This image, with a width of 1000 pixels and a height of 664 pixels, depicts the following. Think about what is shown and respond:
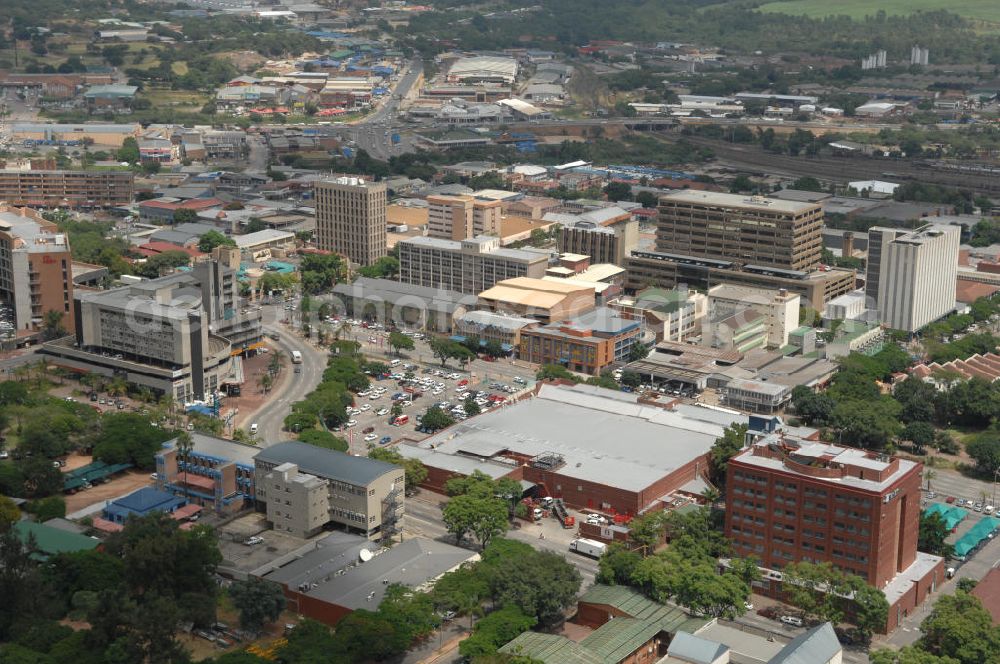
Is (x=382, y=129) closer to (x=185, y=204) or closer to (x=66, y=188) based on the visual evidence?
(x=185, y=204)

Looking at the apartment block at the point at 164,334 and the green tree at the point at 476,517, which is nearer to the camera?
the green tree at the point at 476,517

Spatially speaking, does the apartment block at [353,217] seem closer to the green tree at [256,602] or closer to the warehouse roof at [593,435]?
the warehouse roof at [593,435]

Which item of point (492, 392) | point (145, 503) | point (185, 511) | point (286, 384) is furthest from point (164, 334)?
point (492, 392)

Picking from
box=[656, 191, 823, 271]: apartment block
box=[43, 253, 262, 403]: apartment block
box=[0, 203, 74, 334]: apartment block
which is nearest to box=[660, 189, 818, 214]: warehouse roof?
box=[656, 191, 823, 271]: apartment block

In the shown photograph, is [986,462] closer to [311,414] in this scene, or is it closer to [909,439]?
[909,439]

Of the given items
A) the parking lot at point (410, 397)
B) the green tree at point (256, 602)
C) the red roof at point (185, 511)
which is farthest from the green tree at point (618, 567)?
the parking lot at point (410, 397)

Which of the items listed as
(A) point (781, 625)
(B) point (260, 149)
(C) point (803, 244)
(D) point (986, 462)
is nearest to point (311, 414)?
(A) point (781, 625)
